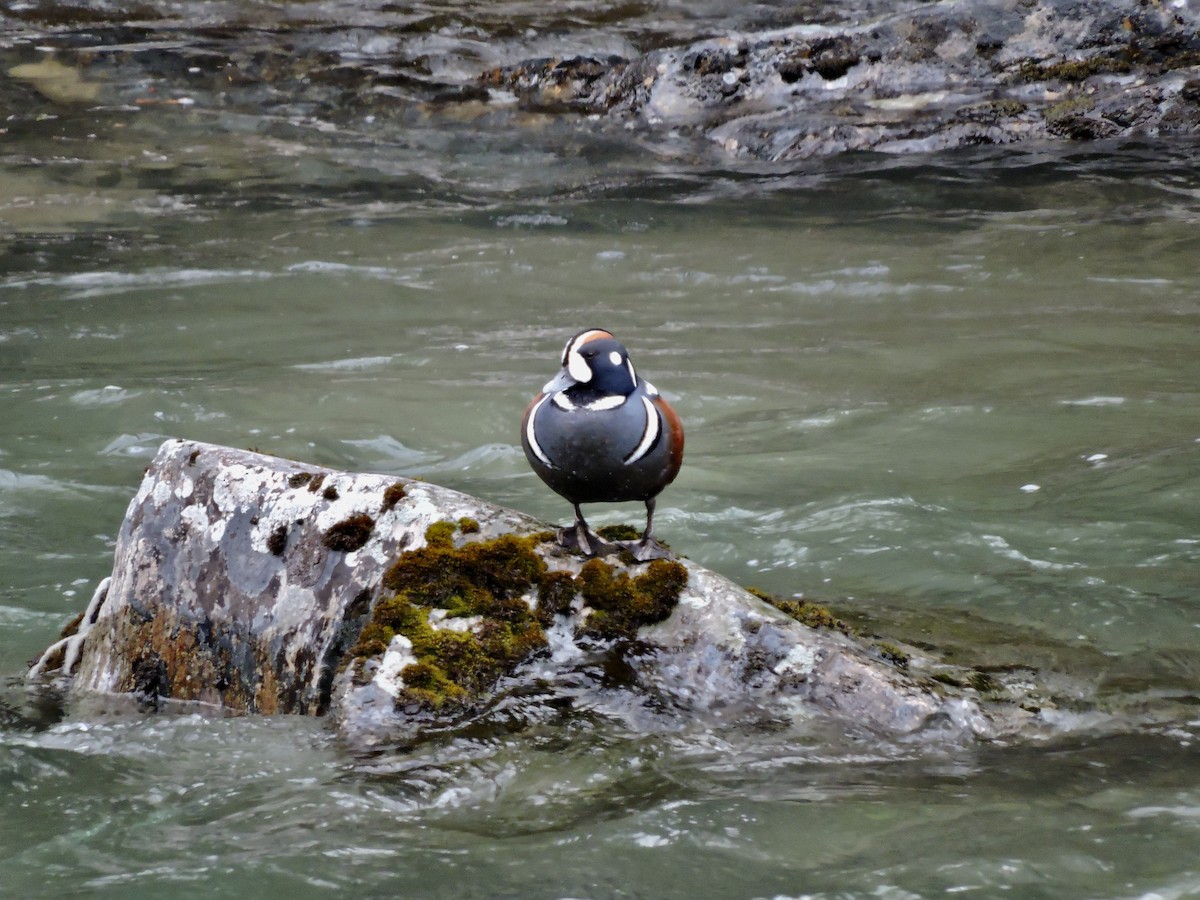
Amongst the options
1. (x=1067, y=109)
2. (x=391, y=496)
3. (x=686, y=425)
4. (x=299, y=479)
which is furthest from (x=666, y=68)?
(x=391, y=496)

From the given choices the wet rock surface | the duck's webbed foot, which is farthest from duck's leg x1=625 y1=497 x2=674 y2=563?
the wet rock surface

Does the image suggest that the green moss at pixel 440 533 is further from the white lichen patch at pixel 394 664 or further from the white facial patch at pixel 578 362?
the white facial patch at pixel 578 362

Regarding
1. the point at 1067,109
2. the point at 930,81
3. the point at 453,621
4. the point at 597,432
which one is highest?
the point at 930,81

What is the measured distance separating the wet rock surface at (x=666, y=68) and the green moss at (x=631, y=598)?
10.9 metres

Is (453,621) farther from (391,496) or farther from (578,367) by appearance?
(578,367)

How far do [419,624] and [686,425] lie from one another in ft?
15.4

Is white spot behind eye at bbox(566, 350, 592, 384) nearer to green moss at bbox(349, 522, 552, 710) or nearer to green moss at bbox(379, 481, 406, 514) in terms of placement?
green moss at bbox(349, 522, 552, 710)

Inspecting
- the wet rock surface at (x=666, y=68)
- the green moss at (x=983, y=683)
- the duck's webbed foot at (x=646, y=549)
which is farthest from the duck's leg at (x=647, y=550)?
the wet rock surface at (x=666, y=68)

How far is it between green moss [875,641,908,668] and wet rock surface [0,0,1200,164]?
10.7 metres

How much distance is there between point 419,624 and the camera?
4289 millimetres

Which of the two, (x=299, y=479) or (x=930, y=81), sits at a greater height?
(x=930, y=81)

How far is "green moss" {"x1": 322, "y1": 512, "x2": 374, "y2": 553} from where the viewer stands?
4500mm

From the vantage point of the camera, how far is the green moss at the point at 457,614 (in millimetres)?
4250

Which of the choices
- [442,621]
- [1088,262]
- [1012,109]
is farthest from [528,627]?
[1012,109]
